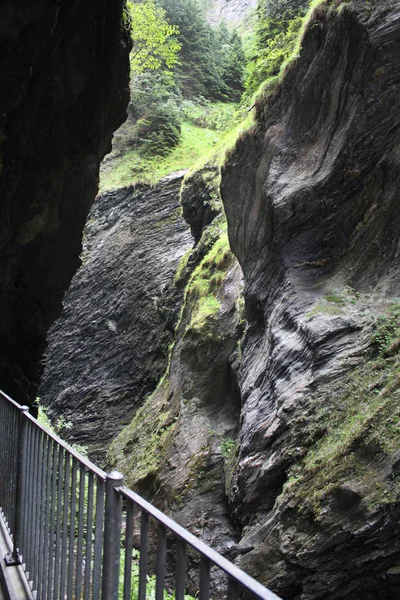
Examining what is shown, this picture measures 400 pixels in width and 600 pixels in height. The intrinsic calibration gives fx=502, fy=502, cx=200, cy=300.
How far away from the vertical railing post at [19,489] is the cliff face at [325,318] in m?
4.00

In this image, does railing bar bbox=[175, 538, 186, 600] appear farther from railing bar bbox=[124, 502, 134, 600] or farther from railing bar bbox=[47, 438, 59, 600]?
railing bar bbox=[47, 438, 59, 600]

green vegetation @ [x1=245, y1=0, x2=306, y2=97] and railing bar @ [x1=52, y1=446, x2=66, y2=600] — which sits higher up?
green vegetation @ [x1=245, y1=0, x2=306, y2=97]

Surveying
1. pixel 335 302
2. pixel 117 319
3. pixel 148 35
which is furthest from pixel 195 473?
pixel 148 35

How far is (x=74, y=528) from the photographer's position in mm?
3004

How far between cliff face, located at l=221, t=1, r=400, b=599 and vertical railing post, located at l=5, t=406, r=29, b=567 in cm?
400

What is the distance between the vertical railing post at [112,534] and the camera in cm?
243

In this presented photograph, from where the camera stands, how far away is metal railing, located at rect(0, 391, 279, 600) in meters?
1.98

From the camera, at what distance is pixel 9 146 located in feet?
30.8

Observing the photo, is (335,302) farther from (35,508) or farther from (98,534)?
(98,534)

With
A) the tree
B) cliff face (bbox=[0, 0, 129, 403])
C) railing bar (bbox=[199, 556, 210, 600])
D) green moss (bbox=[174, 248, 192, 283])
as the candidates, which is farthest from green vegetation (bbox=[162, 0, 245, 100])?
railing bar (bbox=[199, 556, 210, 600])

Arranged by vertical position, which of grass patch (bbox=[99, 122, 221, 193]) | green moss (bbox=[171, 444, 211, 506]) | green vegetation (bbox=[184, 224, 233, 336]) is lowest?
green moss (bbox=[171, 444, 211, 506])

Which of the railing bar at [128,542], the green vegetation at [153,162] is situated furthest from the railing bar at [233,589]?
the green vegetation at [153,162]

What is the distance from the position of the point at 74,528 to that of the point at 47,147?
944 cm

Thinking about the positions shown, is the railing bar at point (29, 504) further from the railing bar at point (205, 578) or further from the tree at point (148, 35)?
the tree at point (148, 35)
